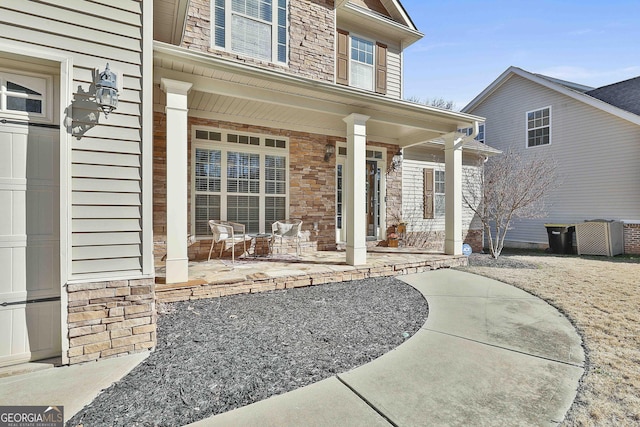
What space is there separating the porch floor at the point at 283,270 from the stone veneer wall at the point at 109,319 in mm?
1217

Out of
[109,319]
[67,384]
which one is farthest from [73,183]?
[67,384]

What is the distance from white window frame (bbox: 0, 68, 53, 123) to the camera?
8.32ft

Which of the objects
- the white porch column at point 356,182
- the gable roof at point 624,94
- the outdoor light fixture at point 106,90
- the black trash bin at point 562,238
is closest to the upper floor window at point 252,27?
the white porch column at point 356,182

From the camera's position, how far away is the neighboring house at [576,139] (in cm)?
1029

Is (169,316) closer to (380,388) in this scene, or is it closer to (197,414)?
(197,414)

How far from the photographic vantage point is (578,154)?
1141 centimetres

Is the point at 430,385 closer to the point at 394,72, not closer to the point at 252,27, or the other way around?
the point at 252,27

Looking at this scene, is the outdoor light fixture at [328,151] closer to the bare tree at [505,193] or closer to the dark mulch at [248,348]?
the dark mulch at [248,348]

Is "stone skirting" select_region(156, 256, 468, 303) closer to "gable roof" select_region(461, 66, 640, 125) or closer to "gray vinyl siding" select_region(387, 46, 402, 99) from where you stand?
"gray vinyl siding" select_region(387, 46, 402, 99)

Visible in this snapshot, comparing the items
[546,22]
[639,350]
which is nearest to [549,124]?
[546,22]

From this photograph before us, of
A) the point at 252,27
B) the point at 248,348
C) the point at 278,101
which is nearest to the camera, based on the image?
the point at 248,348

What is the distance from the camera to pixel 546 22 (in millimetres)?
8773

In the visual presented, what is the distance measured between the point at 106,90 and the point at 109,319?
1968 mm

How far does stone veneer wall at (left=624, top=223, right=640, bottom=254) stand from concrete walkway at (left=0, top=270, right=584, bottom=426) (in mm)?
9982
